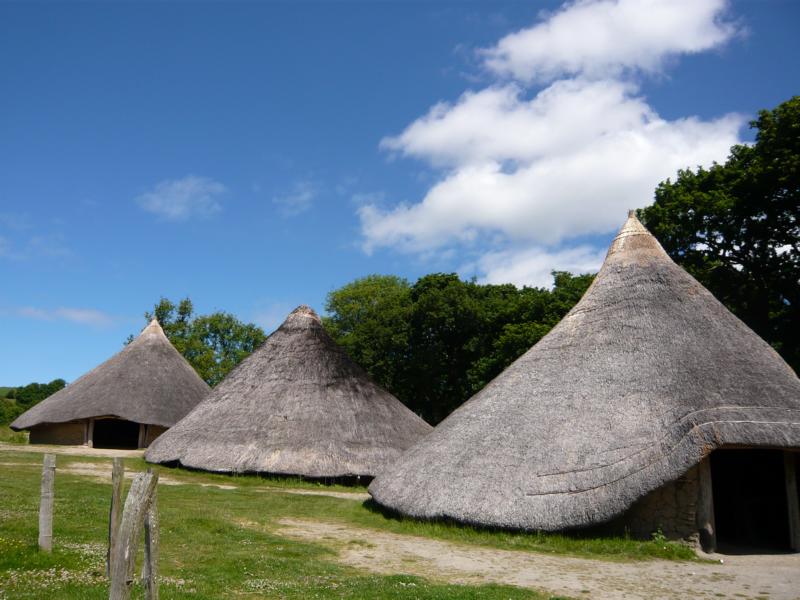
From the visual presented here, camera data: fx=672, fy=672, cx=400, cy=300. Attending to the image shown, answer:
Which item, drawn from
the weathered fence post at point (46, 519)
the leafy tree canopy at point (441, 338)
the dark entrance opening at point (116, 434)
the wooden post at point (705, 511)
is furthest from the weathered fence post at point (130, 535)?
the leafy tree canopy at point (441, 338)

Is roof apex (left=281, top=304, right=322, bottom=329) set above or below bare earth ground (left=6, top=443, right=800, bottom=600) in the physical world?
above

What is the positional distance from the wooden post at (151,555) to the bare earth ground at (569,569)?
176 inches

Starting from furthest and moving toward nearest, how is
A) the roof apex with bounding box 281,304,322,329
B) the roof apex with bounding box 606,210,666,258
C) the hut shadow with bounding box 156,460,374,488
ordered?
the roof apex with bounding box 281,304,322,329
the hut shadow with bounding box 156,460,374,488
the roof apex with bounding box 606,210,666,258

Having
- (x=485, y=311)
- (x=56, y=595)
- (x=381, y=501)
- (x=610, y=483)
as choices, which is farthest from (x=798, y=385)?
(x=485, y=311)

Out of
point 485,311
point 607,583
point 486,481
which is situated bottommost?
point 607,583

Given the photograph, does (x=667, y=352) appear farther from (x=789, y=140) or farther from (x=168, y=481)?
(x=789, y=140)

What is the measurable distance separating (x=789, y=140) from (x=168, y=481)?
84.0ft

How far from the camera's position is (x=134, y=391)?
101 ft

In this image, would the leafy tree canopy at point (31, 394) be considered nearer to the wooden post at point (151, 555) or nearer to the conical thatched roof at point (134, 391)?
the conical thatched roof at point (134, 391)

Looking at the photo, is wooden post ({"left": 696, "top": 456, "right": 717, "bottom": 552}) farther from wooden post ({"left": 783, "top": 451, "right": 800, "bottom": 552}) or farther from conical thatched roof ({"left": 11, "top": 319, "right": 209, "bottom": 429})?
conical thatched roof ({"left": 11, "top": 319, "right": 209, "bottom": 429})

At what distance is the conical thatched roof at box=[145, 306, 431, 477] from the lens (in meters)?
21.1

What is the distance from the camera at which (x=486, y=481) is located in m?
12.9

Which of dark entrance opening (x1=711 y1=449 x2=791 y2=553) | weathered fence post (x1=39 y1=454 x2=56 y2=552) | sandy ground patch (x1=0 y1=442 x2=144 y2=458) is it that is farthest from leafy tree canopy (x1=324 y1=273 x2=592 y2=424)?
weathered fence post (x1=39 y1=454 x2=56 y2=552)

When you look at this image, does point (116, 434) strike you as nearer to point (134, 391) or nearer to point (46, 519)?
point (134, 391)
